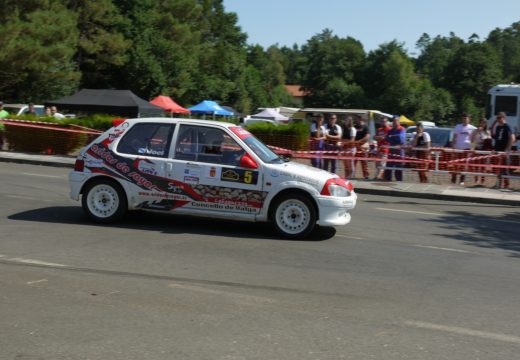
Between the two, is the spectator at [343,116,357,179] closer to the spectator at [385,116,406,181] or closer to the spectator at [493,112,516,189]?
the spectator at [385,116,406,181]

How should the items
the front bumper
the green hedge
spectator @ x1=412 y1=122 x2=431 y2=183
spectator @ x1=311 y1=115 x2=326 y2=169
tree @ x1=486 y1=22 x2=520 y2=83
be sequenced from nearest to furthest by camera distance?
the front bumper
spectator @ x1=412 y1=122 x2=431 y2=183
spectator @ x1=311 y1=115 x2=326 y2=169
the green hedge
tree @ x1=486 y1=22 x2=520 y2=83

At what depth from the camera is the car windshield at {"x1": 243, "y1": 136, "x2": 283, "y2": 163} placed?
9789 millimetres

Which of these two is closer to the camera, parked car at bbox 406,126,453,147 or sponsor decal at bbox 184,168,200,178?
sponsor decal at bbox 184,168,200,178

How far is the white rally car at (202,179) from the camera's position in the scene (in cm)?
956

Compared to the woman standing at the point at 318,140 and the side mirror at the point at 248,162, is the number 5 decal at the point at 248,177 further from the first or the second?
the woman standing at the point at 318,140

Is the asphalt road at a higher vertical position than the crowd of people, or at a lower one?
lower

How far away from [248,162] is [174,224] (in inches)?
67.3

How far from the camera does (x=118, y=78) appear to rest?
188ft

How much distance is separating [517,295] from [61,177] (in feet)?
41.1

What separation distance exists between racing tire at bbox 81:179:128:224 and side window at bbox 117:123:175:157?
577 millimetres

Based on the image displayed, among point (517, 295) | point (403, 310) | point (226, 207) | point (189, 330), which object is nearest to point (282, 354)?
point (189, 330)

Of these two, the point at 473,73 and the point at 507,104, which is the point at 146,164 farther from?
the point at 473,73

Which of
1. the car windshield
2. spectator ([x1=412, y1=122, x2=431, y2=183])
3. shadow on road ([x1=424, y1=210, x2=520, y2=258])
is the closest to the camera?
the car windshield

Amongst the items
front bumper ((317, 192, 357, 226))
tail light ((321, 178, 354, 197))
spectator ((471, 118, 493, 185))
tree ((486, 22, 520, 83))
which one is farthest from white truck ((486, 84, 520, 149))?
tree ((486, 22, 520, 83))
